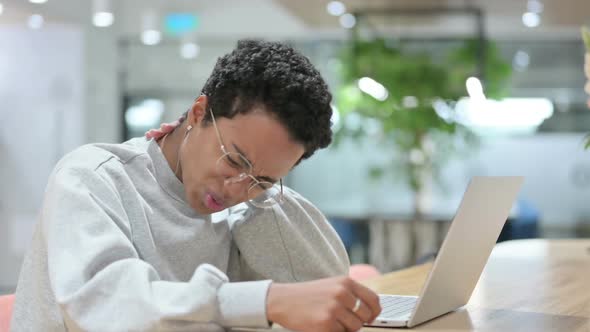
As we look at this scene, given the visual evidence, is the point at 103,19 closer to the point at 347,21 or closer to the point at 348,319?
the point at 347,21

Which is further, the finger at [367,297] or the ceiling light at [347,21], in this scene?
the ceiling light at [347,21]

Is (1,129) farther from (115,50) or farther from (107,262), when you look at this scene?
(107,262)

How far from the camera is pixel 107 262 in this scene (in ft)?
3.67

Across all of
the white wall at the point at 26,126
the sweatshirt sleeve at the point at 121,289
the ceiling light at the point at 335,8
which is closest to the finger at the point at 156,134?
the sweatshirt sleeve at the point at 121,289

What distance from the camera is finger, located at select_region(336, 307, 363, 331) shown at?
106 centimetres

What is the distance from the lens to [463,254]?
1.37 metres

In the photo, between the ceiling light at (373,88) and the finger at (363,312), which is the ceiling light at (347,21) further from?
the finger at (363,312)

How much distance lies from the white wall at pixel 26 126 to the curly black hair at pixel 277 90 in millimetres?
3413

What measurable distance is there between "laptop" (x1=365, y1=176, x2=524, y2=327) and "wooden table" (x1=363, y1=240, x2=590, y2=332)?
3cm

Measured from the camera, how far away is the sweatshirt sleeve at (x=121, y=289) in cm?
105

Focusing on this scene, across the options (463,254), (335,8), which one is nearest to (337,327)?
(463,254)

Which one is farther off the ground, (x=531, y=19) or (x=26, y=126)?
(x=531, y=19)

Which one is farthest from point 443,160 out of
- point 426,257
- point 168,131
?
point 168,131

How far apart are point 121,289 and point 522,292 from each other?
3.42 feet
